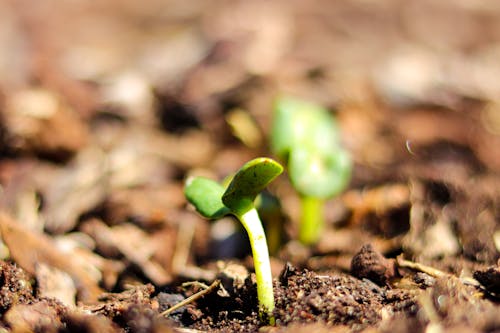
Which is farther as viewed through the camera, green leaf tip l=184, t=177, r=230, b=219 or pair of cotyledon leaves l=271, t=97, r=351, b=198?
pair of cotyledon leaves l=271, t=97, r=351, b=198

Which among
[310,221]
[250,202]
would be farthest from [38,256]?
[310,221]

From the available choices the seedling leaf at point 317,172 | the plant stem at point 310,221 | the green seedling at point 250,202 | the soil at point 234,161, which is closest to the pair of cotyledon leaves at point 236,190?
the green seedling at point 250,202

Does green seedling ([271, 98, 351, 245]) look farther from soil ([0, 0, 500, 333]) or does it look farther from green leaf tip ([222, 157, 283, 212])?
green leaf tip ([222, 157, 283, 212])

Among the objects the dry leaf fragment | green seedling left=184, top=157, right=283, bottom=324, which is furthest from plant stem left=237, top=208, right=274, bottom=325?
the dry leaf fragment

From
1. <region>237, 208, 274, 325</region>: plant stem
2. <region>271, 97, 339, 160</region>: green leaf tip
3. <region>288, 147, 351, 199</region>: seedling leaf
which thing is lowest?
<region>237, 208, 274, 325</region>: plant stem

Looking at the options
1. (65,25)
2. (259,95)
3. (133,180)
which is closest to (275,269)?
(133,180)

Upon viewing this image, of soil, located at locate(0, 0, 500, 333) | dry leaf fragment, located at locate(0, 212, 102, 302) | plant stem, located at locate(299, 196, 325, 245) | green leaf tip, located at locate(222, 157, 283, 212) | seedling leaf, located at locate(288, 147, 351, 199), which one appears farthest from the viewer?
plant stem, located at locate(299, 196, 325, 245)

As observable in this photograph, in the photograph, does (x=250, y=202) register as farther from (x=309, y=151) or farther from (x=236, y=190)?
(x=309, y=151)
